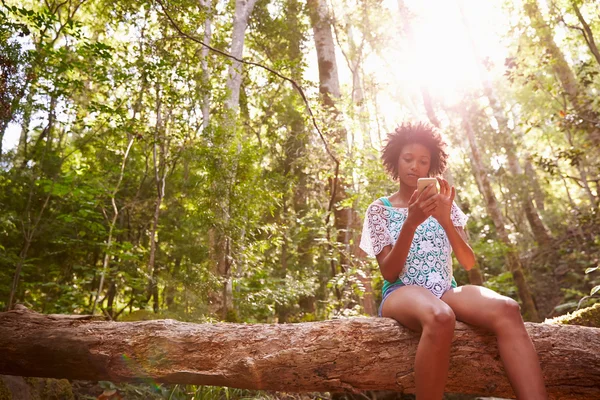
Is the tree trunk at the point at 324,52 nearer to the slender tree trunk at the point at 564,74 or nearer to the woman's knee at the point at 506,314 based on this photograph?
the slender tree trunk at the point at 564,74

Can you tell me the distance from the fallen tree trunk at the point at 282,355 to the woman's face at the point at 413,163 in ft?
3.20

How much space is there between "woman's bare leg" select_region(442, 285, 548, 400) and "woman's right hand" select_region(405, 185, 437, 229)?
1.77 ft

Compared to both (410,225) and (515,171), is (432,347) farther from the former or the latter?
(515,171)

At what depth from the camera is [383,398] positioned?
14.7 feet

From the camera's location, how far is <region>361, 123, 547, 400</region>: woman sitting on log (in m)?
2.14

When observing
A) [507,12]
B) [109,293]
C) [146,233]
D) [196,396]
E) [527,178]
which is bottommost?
[196,396]

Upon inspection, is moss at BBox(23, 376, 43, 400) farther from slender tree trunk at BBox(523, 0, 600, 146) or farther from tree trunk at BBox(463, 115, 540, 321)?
tree trunk at BBox(463, 115, 540, 321)

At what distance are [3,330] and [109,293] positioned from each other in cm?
652

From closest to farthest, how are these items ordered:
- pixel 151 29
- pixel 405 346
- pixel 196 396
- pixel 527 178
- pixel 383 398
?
pixel 405 346
pixel 196 396
pixel 383 398
pixel 151 29
pixel 527 178

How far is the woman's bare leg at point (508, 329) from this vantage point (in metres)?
2.05

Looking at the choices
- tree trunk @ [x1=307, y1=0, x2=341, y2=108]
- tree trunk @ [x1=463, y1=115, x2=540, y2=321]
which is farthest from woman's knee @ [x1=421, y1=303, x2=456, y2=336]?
tree trunk @ [x1=463, y1=115, x2=540, y2=321]

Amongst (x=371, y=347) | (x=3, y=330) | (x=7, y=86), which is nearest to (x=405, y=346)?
(x=371, y=347)

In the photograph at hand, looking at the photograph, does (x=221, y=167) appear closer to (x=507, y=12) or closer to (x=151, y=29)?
(x=151, y=29)

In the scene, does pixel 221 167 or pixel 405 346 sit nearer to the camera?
pixel 405 346
